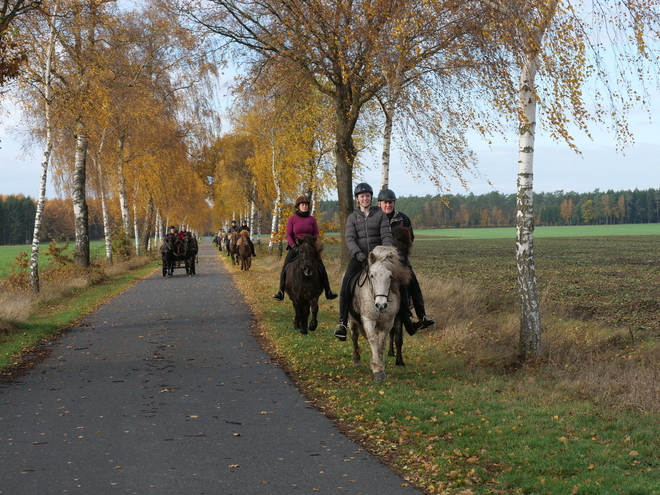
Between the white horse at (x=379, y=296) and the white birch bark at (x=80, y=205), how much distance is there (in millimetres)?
17877

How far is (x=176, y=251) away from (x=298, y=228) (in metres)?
16.8

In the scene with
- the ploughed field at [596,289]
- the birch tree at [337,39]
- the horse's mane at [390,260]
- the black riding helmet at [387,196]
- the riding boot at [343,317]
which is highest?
the birch tree at [337,39]

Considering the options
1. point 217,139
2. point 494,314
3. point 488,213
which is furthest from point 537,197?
point 494,314

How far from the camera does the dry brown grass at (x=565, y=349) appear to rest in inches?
297

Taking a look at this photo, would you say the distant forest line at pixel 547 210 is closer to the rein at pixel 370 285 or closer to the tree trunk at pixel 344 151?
the tree trunk at pixel 344 151

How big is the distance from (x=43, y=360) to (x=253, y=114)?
3414cm

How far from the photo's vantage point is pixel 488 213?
176 meters

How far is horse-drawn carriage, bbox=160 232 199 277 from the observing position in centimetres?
2725

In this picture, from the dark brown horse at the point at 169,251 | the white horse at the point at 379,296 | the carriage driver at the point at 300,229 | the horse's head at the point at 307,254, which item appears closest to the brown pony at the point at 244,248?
the dark brown horse at the point at 169,251

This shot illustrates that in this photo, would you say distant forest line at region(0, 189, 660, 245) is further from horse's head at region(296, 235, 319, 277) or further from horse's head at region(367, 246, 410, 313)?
horse's head at region(367, 246, 410, 313)

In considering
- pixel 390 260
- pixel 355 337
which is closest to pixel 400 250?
pixel 390 260

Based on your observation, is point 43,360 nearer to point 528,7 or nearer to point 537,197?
point 528,7

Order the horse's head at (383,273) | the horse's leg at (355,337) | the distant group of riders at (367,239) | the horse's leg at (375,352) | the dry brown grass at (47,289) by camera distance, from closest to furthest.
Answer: the horse's head at (383,273)
the horse's leg at (375,352)
the distant group of riders at (367,239)
the horse's leg at (355,337)
the dry brown grass at (47,289)

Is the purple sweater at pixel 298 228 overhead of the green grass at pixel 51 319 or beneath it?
overhead
